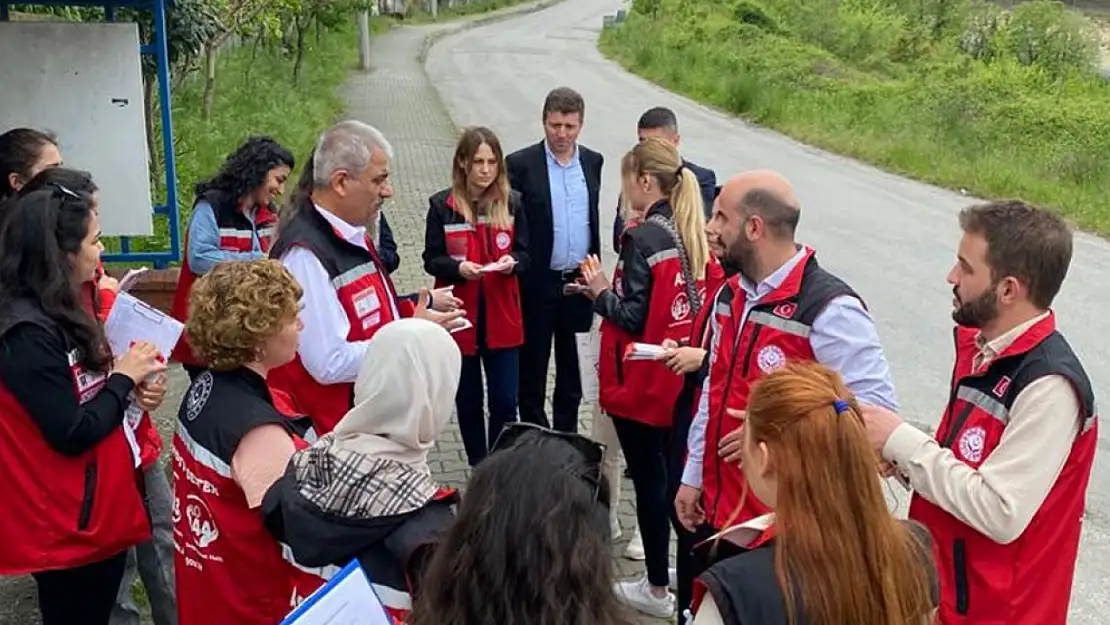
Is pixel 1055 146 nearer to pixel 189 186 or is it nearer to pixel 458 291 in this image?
pixel 189 186

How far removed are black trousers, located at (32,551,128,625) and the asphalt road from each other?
4.03m

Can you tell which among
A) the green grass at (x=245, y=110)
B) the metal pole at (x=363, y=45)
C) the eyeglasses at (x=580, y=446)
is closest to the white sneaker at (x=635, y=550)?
the eyeglasses at (x=580, y=446)

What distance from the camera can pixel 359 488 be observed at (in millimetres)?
2443

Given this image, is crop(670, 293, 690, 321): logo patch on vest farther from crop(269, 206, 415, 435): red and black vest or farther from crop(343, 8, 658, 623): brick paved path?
crop(269, 206, 415, 435): red and black vest

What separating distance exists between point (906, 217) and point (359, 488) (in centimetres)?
1250

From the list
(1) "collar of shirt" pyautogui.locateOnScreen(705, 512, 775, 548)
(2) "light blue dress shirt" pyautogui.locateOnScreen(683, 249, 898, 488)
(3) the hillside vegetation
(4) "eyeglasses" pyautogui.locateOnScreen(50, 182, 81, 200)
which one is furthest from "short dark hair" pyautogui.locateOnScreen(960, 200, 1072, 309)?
(3) the hillside vegetation

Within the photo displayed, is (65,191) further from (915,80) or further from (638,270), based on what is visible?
(915,80)

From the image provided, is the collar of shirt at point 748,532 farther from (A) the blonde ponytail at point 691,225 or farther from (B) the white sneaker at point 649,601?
(B) the white sneaker at point 649,601

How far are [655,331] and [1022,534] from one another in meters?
1.85

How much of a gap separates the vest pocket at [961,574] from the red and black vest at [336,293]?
2.06 meters

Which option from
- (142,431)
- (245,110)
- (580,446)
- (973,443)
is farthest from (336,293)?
(245,110)

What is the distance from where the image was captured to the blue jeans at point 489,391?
5.50 metres

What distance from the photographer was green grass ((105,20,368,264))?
11.2 m

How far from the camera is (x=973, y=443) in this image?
109 inches
